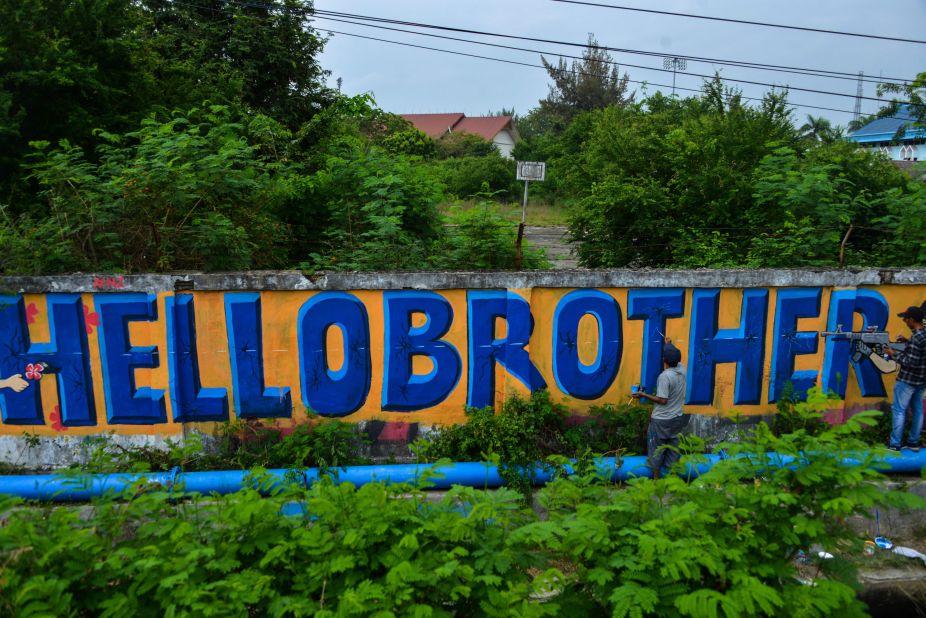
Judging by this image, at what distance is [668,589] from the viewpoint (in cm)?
324

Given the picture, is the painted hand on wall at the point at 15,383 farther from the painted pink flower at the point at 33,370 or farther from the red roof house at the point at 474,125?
the red roof house at the point at 474,125

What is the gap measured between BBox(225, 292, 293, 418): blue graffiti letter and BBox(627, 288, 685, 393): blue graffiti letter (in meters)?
3.85

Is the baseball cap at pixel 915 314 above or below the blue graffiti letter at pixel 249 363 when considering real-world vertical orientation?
above

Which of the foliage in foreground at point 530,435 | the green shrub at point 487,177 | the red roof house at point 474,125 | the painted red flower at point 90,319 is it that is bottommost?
the foliage in foreground at point 530,435

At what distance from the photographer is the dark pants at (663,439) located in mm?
6531

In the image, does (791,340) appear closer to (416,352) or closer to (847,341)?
(847,341)

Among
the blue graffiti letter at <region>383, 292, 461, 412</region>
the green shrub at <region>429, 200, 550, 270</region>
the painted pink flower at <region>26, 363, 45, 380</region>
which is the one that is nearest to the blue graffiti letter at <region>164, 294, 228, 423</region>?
the painted pink flower at <region>26, 363, 45, 380</region>

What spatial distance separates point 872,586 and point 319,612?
15.3ft

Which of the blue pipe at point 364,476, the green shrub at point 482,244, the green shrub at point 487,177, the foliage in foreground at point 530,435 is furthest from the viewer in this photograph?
the green shrub at point 487,177

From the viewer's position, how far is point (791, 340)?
7438 mm

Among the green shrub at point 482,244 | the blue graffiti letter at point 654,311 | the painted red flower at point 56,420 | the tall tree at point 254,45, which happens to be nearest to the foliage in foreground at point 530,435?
the blue graffiti letter at point 654,311

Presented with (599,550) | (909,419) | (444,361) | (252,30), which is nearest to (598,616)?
(599,550)

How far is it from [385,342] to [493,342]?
1159 millimetres

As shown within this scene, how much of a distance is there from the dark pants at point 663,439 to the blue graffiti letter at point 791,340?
1.63 meters
